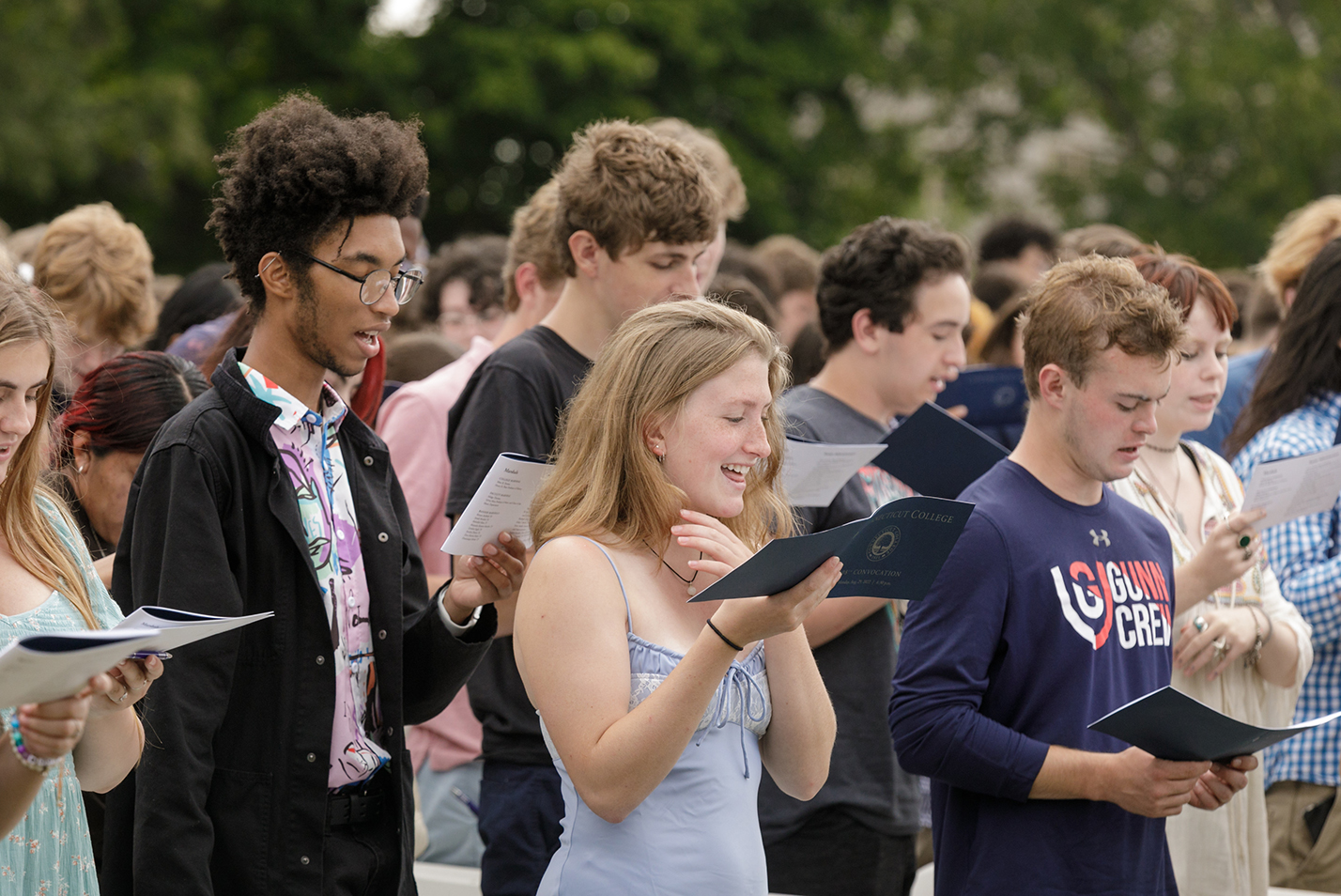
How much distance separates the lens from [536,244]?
4.42m

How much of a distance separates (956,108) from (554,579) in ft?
60.5

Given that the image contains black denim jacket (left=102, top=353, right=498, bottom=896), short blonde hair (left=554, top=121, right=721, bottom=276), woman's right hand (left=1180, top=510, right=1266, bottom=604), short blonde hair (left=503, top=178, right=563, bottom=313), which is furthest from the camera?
short blonde hair (left=503, top=178, right=563, bottom=313)

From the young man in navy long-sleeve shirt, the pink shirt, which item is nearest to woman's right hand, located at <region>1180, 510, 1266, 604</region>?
the young man in navy long-sleeve shirt

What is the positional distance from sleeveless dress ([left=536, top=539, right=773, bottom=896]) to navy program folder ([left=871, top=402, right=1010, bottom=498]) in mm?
1318

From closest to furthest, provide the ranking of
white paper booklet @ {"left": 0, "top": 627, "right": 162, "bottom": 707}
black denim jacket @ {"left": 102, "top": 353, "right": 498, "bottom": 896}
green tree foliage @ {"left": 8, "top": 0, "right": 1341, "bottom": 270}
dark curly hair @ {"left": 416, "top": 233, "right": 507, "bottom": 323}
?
white paper booklet @ {"left": 0, "top": 627, "right": 162, "bottom": 707} < black denim jacket @ {"left": 102, "top": 353, "right": 498, "bottom": 896} < dark curly hair @ {"left": 416, "top": 233, "right": 507, "bottom": 323} < green tree foliage @ {"left": 8, "top": 0, "right": 1341, "bottom": 270}

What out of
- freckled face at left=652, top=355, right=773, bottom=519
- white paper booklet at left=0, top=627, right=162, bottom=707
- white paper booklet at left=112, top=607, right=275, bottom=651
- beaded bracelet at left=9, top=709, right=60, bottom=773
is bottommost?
beaded bracelet at left=9, top=709, right=60, bottom=773

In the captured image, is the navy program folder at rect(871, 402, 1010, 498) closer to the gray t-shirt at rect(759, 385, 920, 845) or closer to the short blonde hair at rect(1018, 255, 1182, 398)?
the gray t-shirt at rect(759, 385, 920, 845)

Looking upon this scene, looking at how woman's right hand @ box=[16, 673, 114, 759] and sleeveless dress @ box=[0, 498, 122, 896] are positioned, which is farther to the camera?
sleeveless dress @ box=[0, 498, 122, 896]

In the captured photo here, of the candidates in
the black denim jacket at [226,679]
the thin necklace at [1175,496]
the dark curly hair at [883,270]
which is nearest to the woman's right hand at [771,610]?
the black denim jacket at [226,679]

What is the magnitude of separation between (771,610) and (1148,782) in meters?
1.05

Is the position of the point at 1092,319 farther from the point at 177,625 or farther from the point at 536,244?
the point at 177,625

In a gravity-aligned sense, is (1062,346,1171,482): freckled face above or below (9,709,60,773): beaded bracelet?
above

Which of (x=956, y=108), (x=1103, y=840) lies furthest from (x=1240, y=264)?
(x=1103, y=840)

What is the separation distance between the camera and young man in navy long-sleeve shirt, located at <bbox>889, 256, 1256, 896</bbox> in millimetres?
2887
